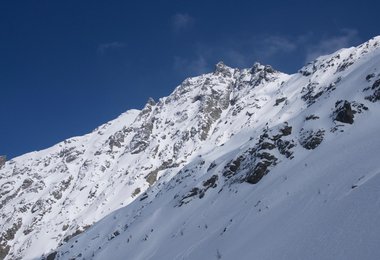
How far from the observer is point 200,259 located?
1742 centimetres

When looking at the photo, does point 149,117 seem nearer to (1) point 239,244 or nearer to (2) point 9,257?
(2) point 9,257

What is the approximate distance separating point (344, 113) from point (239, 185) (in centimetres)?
948

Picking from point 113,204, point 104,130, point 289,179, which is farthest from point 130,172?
point 289,179

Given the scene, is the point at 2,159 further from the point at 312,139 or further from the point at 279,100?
the point at 312,139

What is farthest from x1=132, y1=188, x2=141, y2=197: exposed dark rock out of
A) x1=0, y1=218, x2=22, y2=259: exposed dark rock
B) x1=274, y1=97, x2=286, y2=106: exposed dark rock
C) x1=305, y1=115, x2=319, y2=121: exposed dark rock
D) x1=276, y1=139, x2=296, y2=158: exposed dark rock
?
x1=276, y1=139, x2=296, y2=158: exposed dark rock

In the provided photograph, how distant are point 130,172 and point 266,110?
3502 cm

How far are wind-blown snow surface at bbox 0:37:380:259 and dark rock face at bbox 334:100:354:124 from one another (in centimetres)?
11

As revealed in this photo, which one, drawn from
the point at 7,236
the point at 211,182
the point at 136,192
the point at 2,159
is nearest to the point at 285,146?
the point at 211,182

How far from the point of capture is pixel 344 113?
100ft

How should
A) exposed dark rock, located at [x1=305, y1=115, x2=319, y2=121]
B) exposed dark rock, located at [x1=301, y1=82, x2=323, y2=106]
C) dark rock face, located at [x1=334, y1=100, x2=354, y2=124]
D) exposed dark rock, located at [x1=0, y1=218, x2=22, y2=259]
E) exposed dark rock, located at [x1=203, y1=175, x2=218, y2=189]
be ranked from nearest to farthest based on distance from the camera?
dark rock face, located at [x1=334, y1=100, x2=354, y2=124] → exposed dark rock, located at [x1=305, y1=115, x2=319, y2=121] → exposed dark rock, located at [x1=203, y1=175, x2=218, y2=189] → exposed dark rock, located at [x1=301, y1=82, x2=323, y2=106] → exposed dark rock, located at [x1=0, y1=218, x2=22, y2=259]

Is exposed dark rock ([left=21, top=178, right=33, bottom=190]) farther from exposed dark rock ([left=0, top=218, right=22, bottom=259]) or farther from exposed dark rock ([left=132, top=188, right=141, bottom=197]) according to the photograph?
exposed dark rock ([left=132, top=188, right=141, bottom=197])

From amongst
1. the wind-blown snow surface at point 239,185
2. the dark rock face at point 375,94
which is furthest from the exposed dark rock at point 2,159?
the dark rock face at point 375,94

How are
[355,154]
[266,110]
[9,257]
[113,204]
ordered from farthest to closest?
[9,257] < [113,204] < [266,110] < [355,154]

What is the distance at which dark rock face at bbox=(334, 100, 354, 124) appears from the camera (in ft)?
98.2
